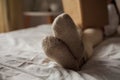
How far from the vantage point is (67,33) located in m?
1.03

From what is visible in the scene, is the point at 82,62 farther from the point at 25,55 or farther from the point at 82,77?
the point at 25,55

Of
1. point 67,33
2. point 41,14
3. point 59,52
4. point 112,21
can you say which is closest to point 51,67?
point 59,52

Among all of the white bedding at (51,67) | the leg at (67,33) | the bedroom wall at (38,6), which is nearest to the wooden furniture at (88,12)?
the white bedding at (51,67)

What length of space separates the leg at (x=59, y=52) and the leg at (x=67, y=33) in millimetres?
28

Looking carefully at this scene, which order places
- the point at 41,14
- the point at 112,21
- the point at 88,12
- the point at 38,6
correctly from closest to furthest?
the point at 88,12, the point at 112,21, the point at 41,14, the point at 38,6

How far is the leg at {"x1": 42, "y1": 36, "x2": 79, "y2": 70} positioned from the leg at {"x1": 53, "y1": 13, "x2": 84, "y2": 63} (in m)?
0.03

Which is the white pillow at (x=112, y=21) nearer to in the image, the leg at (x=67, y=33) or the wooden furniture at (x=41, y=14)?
the leg at (x=67, y=33)

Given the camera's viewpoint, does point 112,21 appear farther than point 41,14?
No

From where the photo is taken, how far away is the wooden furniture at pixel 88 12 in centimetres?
172

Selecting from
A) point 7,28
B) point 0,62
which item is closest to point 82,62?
point 0,62

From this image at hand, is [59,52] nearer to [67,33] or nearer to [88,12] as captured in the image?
[67,33]

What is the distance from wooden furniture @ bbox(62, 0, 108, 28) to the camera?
172cm

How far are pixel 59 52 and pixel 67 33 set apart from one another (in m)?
0.10

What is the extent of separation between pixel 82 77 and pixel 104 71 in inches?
5.4
